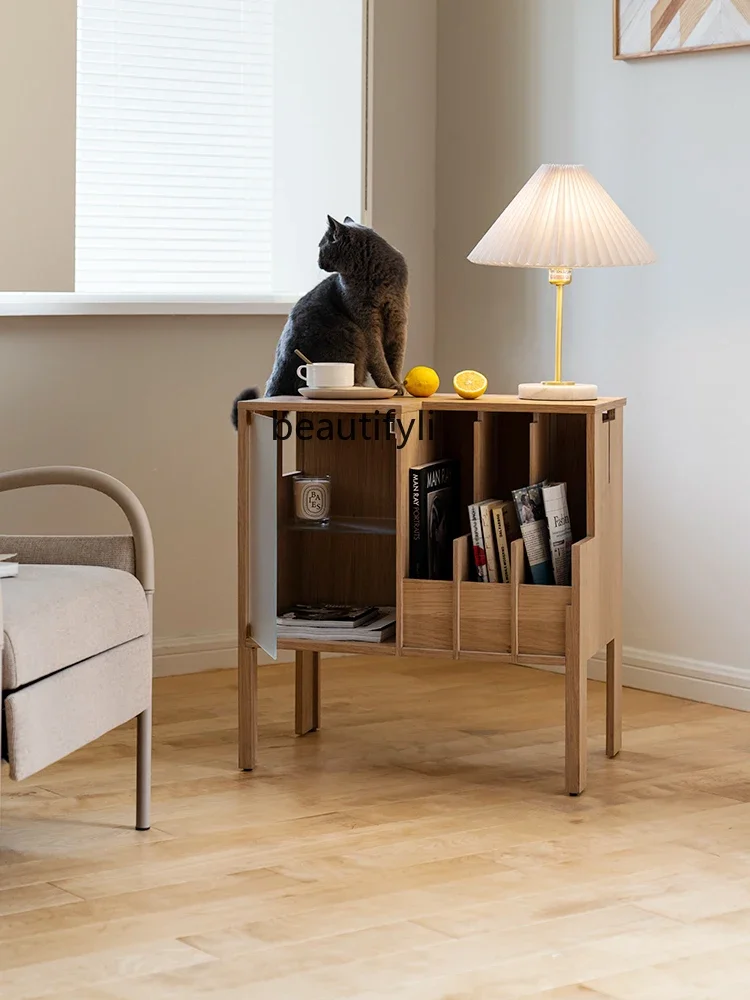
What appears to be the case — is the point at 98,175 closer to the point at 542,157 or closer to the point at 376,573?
the point at 542,157

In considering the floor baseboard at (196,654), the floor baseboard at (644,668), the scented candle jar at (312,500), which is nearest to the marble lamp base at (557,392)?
the scented candle jar at (312,500)

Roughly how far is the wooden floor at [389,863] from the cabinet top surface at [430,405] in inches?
27.4

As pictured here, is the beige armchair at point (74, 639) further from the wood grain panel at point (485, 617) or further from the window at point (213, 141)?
the window at point (213, 141)

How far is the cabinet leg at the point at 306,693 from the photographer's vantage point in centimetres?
301

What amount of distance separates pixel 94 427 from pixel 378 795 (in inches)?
53.5

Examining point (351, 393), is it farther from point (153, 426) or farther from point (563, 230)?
point (153, 426)

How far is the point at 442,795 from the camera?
261 cm

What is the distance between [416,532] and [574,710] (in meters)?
0.44

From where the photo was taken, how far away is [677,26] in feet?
10.9

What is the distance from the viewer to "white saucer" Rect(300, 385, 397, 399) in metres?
2.68

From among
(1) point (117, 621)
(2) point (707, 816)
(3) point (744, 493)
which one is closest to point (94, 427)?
(1) point (117, 621)

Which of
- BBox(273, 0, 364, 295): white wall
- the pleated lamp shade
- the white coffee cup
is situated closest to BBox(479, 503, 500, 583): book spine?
the white coffee cup

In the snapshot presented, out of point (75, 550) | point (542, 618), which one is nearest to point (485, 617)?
point (542, 618)

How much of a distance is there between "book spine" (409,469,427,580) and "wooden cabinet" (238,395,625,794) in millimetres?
15
